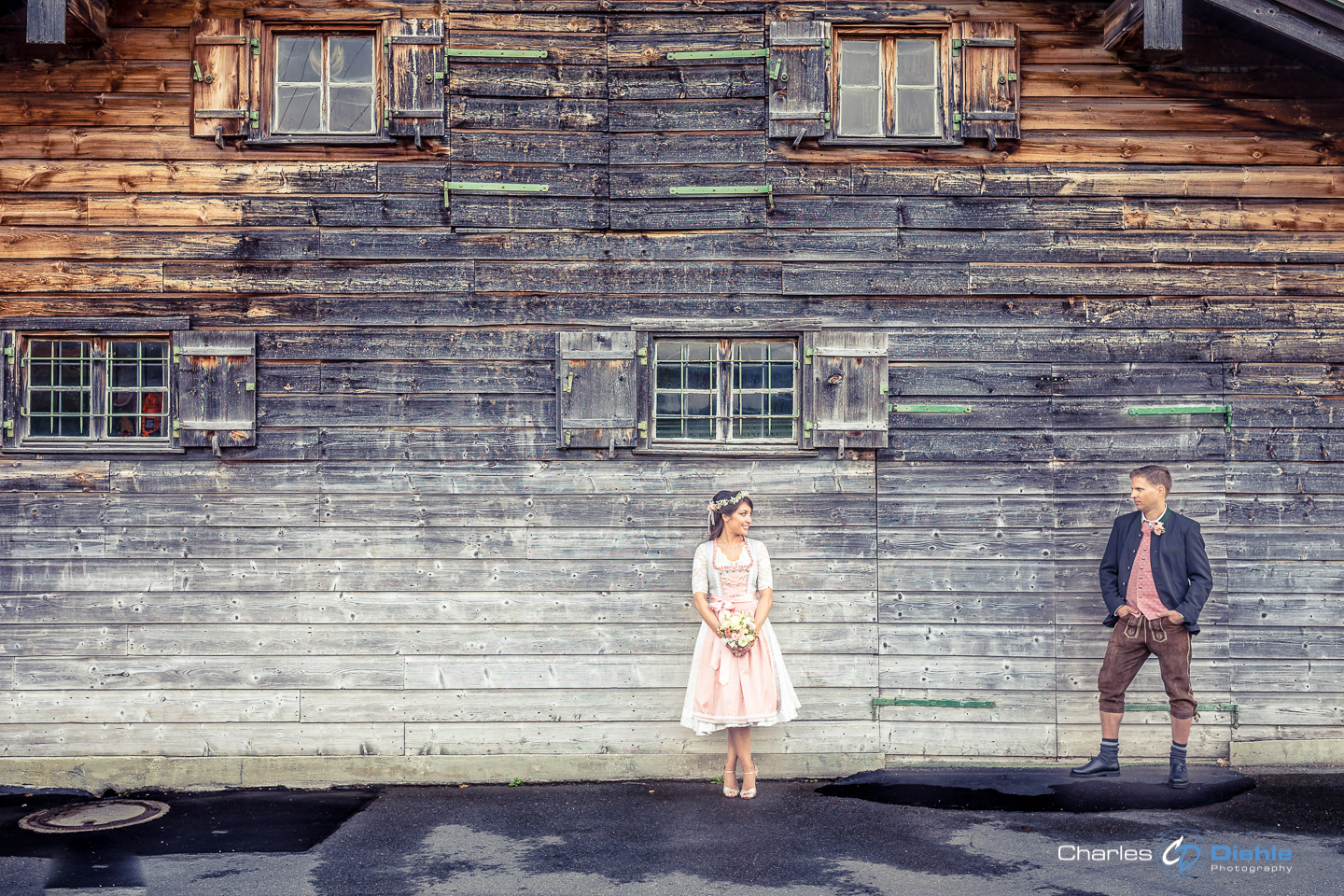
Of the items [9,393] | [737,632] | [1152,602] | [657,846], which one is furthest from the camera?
[9,393]

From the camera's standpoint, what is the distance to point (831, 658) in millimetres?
6750

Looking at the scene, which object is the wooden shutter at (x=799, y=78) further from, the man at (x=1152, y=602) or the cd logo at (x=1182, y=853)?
the cd logo at (x=1182, y=853)

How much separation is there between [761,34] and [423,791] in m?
5.69

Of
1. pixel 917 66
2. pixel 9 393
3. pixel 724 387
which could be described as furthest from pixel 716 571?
pixel 9 393

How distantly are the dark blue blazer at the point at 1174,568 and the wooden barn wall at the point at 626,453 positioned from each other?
474 millimetres

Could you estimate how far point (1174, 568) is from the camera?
20.2 ft

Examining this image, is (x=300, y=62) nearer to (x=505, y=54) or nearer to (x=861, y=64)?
(x=505, y=54)

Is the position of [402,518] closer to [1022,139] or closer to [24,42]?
[24,42]

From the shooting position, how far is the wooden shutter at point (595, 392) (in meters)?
6.73

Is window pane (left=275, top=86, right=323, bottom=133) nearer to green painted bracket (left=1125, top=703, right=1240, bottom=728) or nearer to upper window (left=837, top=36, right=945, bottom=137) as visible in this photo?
upper window (left=837, top=36, right=945, bottom=137)

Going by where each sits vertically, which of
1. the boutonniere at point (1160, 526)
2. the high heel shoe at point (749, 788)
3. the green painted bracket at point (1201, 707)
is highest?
the boutonniere at point (1160, 526)

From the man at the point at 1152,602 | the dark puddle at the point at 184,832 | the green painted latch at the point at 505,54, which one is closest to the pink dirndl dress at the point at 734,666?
the man at the point at 1152,602

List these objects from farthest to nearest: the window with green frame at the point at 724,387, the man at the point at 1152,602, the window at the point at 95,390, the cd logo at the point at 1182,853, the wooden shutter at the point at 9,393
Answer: the window with green frame at the point at 724,387, the window at the point at 95,390, the wooden shutter at the point at 9,393, the man at the point at 1152,602, the cd logo at the point at 1182,853

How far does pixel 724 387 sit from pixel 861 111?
2192mm
